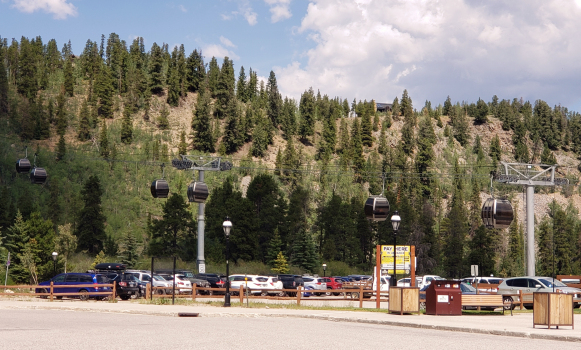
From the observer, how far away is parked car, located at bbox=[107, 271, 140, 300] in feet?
121

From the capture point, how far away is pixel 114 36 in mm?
162375

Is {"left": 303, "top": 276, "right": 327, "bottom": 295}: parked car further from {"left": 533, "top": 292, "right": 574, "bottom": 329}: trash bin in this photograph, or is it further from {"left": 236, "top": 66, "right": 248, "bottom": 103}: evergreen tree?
{"left": 236, "top": 66, "right": 248, "bottom": 103}: evergreen tree

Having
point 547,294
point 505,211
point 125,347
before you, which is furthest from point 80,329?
point 505,211

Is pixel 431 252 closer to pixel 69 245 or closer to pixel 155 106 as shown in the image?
pixel 69 245

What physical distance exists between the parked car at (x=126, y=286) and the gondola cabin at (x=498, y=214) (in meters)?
23.6

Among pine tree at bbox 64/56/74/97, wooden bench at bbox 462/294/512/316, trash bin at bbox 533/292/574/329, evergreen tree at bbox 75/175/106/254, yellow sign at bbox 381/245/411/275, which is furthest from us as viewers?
pine tree at bbox 64/56/74/97

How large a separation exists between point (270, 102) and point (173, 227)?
65879 millimetres

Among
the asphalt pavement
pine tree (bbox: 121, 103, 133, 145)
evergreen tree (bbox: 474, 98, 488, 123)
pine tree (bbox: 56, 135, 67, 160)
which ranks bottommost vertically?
the asphalt pavement

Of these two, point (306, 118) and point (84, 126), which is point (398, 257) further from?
point (306, 118)

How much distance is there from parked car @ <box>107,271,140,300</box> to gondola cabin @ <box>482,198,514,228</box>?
23.6 metres

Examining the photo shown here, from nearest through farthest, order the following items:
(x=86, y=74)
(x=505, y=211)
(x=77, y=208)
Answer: (x=505, y=211) → (x=77, y=208) → (x=86, y=74)

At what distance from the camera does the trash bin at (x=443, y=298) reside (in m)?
24.5

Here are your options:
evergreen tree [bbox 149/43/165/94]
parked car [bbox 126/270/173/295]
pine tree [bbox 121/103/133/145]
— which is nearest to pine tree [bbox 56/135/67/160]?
pine tree [bbox 121/103/133/145]

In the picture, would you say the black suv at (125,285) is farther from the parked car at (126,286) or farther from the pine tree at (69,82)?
the pine tree at (69,82)
